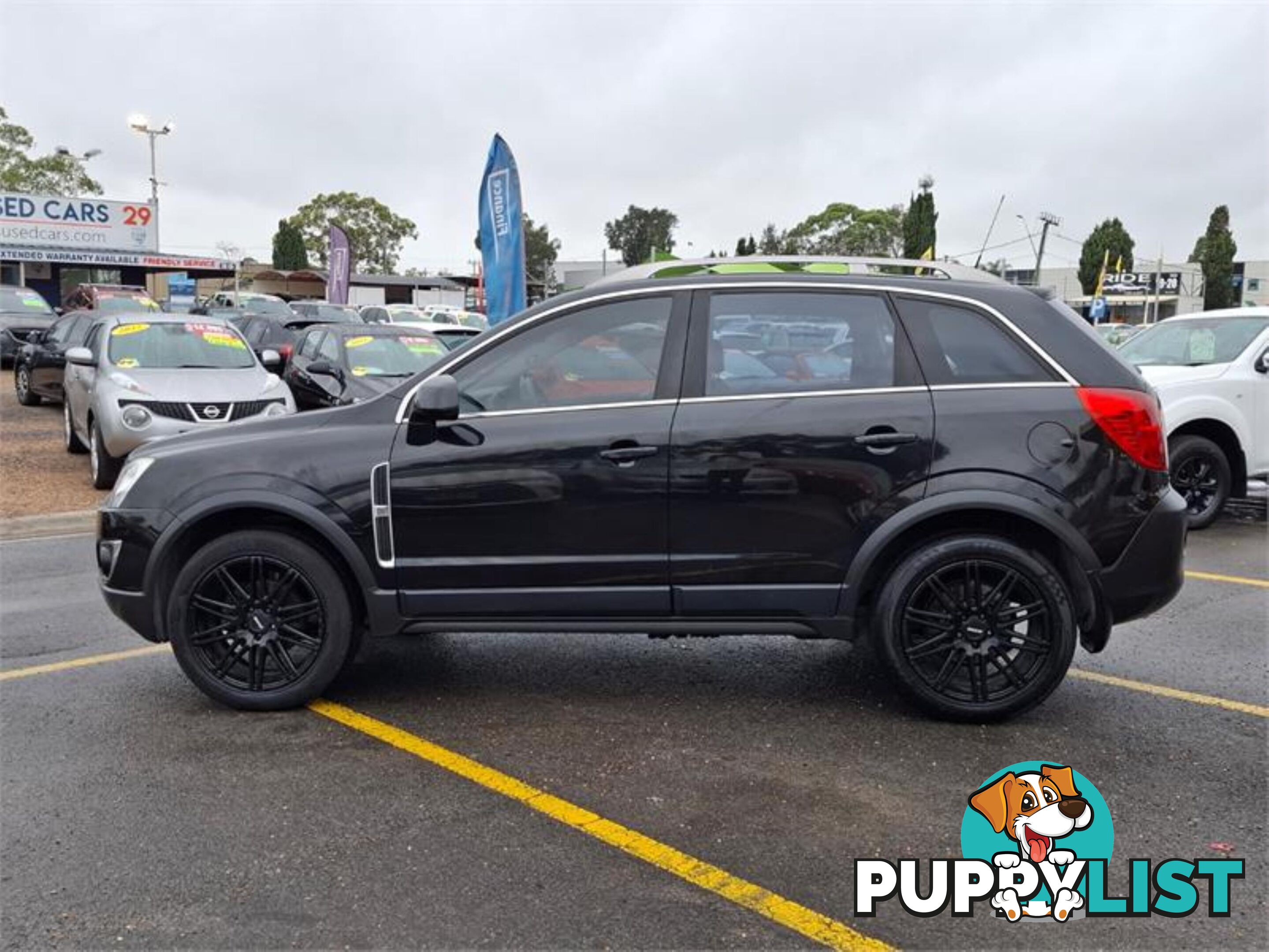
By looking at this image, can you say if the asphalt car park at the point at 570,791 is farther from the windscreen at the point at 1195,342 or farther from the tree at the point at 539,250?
the tree at the point at 539,250

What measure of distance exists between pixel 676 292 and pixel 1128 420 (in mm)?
1912

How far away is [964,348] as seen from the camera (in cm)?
429

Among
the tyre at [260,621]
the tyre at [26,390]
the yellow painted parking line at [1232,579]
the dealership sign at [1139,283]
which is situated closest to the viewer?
the tyre at [260,621]

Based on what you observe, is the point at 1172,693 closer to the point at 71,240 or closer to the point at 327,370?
the point at 327,370

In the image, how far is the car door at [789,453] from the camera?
4148 millimetres

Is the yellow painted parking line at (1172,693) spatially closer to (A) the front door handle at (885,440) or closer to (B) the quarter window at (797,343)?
(A) the front door handle at (885,440)

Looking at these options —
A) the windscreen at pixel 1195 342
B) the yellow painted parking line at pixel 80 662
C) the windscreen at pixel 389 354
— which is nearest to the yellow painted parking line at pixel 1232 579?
the windscreen at pixel 1195 342

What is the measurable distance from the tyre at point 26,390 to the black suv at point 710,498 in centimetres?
1334

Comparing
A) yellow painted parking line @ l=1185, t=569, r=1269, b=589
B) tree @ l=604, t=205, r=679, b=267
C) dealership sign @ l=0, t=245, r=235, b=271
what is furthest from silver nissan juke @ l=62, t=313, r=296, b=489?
tree @ l=604, t=205, r=679, b=267

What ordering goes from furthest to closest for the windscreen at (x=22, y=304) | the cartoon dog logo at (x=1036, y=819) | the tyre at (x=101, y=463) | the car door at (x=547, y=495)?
1. the windscreen at (x=22, y=304)
2. the tyre at (x=101, y=463)
3. the car door at (x=547, y=495)
4. the cartoon dog logo at (x=1036, y=819)

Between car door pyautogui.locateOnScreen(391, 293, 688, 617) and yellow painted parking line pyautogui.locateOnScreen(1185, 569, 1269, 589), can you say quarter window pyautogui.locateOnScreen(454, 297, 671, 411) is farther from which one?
yellow painted parking line pyautogui.locateOnScreen(1185, 569, 1269, 589)

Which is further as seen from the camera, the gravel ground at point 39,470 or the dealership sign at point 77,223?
the dealership sign at point 77,223

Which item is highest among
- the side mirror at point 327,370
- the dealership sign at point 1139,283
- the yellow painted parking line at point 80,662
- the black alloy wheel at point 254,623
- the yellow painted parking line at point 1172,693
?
the dealership sign at point 1139,283

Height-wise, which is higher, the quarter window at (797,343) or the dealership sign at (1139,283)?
the dealership sign at (1139,283)
